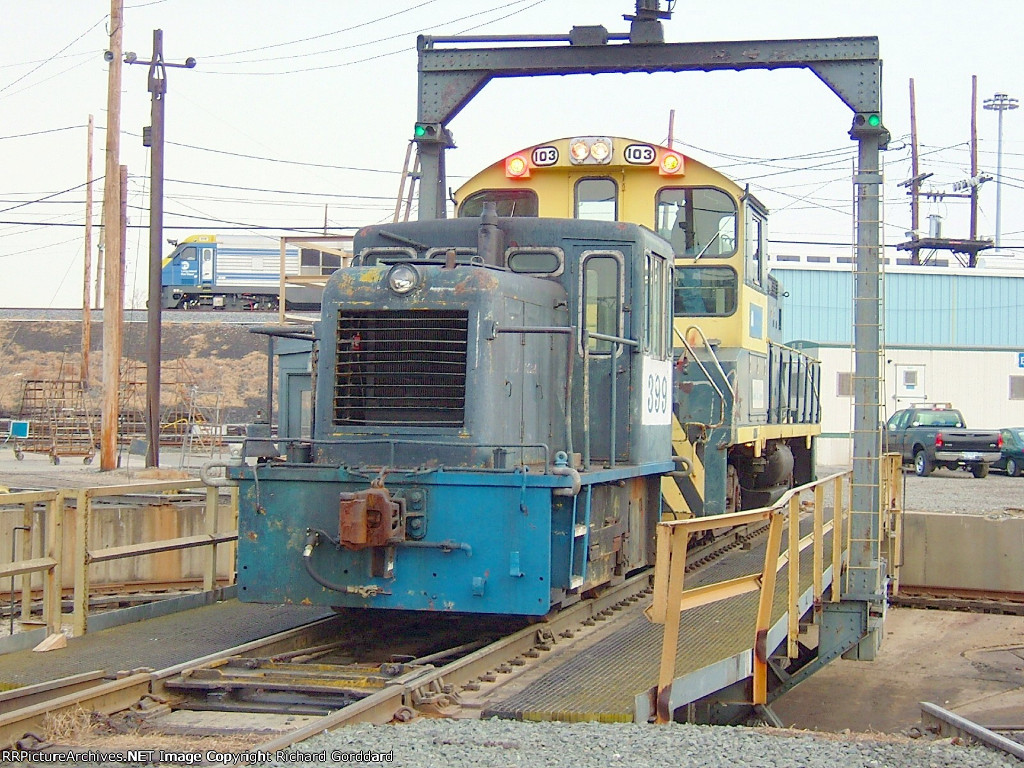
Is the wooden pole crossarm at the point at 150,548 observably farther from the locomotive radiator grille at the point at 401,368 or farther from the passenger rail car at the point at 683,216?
the passenger rail car at the point at 683,216

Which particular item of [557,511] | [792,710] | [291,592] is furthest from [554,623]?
[792,710]

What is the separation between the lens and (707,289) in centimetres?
1241

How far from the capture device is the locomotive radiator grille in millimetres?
7703

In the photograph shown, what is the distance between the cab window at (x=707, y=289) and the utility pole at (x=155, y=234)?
1349 cm

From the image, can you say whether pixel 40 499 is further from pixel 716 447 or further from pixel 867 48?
pixel 867 48

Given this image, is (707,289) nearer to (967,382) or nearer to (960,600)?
(960,600)

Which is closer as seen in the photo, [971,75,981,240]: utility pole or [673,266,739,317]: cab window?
[673,266,739,317]: cab window

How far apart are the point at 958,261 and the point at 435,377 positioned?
44.4 metres

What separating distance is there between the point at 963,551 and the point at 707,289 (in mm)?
6182

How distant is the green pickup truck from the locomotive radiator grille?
2288cm

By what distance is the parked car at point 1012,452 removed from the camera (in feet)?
98.6

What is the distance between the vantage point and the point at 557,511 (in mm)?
7637

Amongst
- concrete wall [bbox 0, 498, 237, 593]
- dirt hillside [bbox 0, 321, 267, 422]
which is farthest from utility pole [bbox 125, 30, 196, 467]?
dirt hillside [bbox 0, 321, 267, 422]

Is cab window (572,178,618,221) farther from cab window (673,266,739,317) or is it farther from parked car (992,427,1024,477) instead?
parked car (992,427,1024,477)
